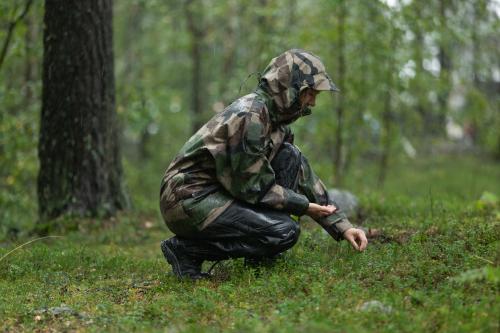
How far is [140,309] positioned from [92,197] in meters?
4.11

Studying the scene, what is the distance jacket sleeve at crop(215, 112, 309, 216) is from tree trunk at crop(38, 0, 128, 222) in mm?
3646

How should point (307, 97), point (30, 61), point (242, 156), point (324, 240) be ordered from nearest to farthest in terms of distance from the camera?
1. point (242, 156)
2. point (307, 97)
3. point (324, 240)
4. point (30, 61)

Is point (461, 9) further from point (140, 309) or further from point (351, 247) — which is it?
point (140, 309)

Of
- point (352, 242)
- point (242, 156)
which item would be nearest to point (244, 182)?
point (242, 156)

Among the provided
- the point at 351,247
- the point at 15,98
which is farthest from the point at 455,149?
the point at 351,247

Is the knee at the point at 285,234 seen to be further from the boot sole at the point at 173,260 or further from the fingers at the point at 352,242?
the boot sole at the point at 173,260

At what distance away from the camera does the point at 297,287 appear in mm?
4691

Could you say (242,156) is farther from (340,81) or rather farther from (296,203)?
(340,81)

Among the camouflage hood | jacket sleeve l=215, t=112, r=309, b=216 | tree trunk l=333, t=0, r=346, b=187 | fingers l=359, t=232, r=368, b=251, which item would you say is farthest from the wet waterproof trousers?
tree trunk l=333, t=0, r=346, b=187

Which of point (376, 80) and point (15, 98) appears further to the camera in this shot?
point (376, 80)

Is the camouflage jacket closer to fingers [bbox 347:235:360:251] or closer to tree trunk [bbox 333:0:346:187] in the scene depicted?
fingers [bbox 347:235:360:251]

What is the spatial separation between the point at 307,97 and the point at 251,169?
85cm

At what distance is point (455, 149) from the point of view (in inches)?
1088

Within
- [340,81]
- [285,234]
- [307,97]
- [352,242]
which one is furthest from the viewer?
[340,81]
